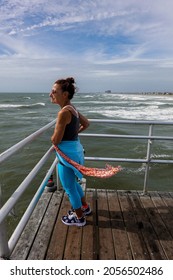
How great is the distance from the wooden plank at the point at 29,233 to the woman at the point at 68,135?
0.33 metres

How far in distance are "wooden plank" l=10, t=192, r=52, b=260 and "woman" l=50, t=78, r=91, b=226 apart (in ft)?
1.09

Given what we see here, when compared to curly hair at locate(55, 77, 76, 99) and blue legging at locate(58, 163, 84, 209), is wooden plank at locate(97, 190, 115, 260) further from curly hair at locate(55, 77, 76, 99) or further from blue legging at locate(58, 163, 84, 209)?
curly hair at locate(55, 77, 76, 99)

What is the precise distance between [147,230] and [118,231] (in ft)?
1.12

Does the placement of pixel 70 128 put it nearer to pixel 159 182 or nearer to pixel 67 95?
pixel 67 95

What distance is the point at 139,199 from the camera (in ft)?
11.2

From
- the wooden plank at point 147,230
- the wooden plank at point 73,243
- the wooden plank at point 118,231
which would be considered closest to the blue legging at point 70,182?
the wooden plank at point 73,243

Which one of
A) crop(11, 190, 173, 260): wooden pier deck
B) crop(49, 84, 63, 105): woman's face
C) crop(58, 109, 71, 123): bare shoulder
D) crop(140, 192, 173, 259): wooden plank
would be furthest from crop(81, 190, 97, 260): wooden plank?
crop(49, 84, 63, 105): woman's face

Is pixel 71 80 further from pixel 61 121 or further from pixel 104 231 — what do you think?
pixel 104 231

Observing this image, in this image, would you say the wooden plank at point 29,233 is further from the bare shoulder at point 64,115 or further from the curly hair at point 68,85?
the curly hair at point 68,85

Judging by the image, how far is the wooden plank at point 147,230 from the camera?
235 centimetres

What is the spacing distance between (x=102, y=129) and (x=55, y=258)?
14515 mm

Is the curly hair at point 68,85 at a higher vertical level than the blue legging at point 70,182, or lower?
higher

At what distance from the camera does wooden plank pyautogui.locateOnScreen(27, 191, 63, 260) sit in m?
2.28
